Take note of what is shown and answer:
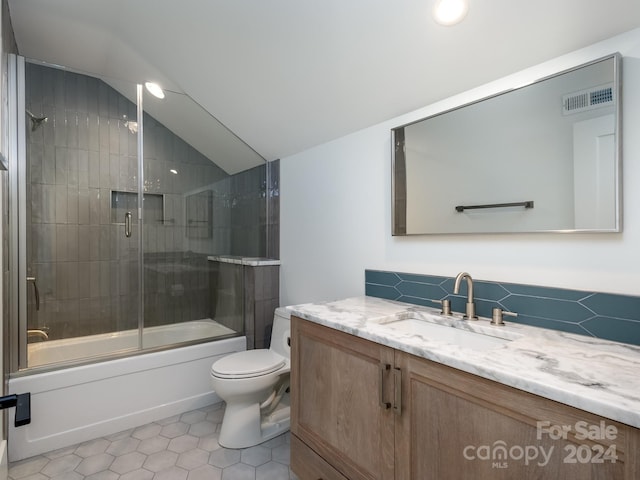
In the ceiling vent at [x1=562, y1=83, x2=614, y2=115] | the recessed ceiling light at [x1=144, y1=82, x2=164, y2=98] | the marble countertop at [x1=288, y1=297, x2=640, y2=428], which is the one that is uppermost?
the recessed ceiling light at [x1=144, y1=82, x2=164, y2=98]

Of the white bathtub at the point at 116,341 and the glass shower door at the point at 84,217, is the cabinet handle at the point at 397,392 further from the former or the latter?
the glass shower door at the point at 84,217

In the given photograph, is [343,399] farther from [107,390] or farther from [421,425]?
[107,390]

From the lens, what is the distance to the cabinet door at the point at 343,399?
1.17 metres

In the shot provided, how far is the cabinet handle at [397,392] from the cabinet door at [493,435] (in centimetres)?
2

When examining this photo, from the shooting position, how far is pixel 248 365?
80.4 inches

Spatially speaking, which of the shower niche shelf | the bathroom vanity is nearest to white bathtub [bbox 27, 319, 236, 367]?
the shower niche shelf

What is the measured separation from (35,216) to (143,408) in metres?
1.49

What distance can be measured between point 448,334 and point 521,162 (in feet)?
2.55

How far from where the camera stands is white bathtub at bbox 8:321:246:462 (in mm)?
1910

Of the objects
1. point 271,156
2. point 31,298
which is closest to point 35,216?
point 31,298

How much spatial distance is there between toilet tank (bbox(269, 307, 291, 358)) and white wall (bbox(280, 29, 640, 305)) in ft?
0.68

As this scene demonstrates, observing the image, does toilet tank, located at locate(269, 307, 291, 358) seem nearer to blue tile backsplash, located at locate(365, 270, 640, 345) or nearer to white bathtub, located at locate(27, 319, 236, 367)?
white bathtub, located at locate(27, 319, 236, 367)

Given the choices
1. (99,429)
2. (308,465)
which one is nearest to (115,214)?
(99,429)

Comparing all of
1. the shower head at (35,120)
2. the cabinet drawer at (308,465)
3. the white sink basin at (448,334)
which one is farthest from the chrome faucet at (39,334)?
the white sink basin at (448,334)
